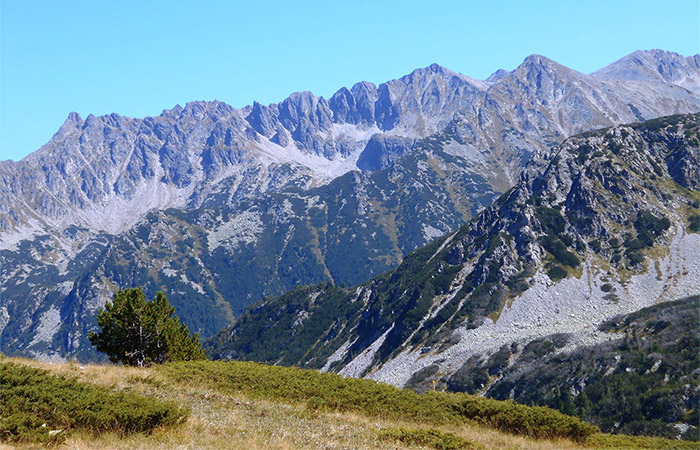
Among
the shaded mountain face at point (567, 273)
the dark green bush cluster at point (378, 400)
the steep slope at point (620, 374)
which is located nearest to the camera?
the dark green bush cluster at point (378, 400)

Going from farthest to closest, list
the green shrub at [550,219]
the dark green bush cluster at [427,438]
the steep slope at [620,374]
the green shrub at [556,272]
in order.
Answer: the green shrub at [550,219] < the green shrub at [556,272] < the steep slope at [620,374] < the dark green bush cluster at [427,438]

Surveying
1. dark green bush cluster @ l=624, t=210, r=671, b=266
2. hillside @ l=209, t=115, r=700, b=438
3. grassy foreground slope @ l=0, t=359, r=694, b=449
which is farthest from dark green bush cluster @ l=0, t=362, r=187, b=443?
dark green bush cluster @ l=624, t=210, r=671, b=266

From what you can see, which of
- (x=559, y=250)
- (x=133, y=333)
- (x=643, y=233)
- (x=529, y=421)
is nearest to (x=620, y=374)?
(x=529, y=421)

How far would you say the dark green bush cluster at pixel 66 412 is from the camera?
58.5 ft

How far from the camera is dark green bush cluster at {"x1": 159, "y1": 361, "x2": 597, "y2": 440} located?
91.7 ft

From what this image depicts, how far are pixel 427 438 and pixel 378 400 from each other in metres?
7.15

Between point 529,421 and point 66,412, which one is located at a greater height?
point 66,412

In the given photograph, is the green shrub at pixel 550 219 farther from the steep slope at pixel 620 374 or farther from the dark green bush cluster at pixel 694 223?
the steep slope at pixel 620 374

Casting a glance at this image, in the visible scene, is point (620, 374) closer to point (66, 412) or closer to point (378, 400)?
point (378, 400)

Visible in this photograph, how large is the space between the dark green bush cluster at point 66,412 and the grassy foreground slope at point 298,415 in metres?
0.16

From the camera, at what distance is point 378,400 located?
30.0 metres

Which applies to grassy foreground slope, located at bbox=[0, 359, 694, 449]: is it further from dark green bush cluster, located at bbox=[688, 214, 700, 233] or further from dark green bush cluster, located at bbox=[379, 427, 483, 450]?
dark green bush cluster, located at bbox=[688, 214, 700, 233]

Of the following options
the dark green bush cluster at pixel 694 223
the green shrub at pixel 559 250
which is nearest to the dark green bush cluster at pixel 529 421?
the green shrub at pixel 559 250

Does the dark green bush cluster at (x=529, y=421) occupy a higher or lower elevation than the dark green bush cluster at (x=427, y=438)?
lower
